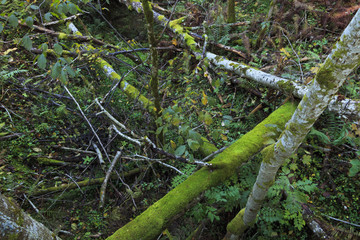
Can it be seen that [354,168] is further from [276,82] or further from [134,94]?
[134,94]

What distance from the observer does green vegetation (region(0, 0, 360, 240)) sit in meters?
2.90

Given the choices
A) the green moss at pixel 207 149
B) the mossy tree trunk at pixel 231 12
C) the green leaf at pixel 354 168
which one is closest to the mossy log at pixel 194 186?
the green moss at pixel 207 149

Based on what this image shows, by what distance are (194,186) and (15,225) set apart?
1.96 metres

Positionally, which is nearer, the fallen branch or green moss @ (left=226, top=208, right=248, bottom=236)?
green moss @ (left=226, top=208, right=248, bottom=236)

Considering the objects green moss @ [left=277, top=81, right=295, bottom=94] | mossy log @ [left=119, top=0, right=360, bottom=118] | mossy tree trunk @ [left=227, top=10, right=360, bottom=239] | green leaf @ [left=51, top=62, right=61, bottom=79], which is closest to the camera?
mossy tree trunk @ [left=227, top=10, right=360, bottom=239]

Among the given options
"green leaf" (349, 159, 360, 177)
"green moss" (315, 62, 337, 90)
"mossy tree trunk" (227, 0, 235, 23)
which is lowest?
"green leaf" (349, 159, 360, 177)

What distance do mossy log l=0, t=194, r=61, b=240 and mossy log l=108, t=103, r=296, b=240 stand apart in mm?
1190

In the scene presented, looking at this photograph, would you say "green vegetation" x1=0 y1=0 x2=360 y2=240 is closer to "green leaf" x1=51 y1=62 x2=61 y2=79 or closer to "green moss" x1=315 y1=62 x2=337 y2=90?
"green leaf" x1=51 y1=62 x2=61 y2=79

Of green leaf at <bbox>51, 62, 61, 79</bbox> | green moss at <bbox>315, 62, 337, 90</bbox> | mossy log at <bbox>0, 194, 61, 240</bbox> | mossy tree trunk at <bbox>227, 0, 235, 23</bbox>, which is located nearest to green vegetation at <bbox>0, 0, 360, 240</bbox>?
green leaf at <bbox>51, 62, 61, 79</bbox>

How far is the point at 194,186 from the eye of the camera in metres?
2.76

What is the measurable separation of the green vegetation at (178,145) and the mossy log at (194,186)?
2cm

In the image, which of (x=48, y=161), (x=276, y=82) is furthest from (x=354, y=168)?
(x=48, y=161)

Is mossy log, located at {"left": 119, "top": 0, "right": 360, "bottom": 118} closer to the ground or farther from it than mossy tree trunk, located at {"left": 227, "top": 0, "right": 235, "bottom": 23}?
closer to the ground

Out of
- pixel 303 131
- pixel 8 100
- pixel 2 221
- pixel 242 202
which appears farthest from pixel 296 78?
pixel 8 100
